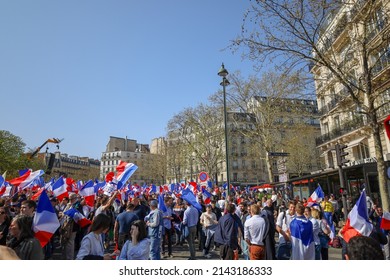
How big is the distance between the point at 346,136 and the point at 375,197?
819 centimetres

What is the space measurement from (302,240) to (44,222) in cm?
452

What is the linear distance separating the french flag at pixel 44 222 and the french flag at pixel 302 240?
4.25 m

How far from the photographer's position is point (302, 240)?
17.5ft

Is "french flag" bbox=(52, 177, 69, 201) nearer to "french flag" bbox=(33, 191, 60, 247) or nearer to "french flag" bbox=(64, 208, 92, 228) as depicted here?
"french flag" bbox=(64, 208, 92, 228)

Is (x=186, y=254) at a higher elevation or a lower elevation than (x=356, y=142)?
lower

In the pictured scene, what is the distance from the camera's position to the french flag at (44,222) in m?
4.38

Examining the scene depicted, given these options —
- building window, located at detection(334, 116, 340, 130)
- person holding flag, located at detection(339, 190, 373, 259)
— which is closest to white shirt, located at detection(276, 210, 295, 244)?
person holding flag, located at detection(339, 190, 373, 259)

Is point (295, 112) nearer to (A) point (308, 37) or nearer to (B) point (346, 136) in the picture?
(B) point (346, 136)

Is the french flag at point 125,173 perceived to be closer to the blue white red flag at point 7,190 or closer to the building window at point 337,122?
the blue white red flag at point 7,190

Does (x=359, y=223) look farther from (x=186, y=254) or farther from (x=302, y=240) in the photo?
(x=186, y=254)

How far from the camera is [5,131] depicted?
4169 centimetres

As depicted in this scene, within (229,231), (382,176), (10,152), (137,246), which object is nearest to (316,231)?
(229,231)

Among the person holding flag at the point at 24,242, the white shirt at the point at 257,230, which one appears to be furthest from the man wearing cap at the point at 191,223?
the person holding flag at the point at 24,242

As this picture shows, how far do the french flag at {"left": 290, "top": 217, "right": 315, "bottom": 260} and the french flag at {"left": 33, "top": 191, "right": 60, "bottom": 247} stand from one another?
4.25 m
